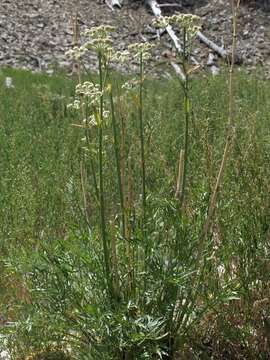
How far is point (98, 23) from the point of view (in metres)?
18.1

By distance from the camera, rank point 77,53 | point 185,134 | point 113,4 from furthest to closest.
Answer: point 113,4 < point 185,134 < point 77,53

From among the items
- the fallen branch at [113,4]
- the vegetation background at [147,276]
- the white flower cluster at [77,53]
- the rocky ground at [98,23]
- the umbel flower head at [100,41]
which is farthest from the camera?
the fallen branch at [113,4]

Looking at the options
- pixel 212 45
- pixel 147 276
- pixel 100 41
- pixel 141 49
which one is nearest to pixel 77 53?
pixel 100 41

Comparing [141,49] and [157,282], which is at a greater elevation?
[141,49]

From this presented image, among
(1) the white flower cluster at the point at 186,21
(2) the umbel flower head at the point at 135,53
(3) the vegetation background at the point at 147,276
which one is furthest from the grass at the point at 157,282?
(1) the white flower cluster at the point at 186,21

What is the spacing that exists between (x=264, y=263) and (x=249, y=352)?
1.39ft

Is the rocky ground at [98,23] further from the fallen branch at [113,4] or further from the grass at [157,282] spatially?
the grass at [157,282]

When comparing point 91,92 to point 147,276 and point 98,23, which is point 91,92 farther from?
point 98,23

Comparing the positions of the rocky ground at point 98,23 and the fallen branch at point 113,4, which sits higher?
the fallen branch at point 113,4

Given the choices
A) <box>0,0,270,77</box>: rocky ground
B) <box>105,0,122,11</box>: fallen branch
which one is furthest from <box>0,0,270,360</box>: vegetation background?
<box>105,0,122,11</box>: fallen branch

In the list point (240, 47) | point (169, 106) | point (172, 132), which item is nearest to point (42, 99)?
point (169, 106)

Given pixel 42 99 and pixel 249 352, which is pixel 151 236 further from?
pixel 42 99

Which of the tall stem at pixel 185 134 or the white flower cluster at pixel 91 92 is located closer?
the white flower cluster at pixel 91 92

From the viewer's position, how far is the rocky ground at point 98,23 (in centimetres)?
1692
